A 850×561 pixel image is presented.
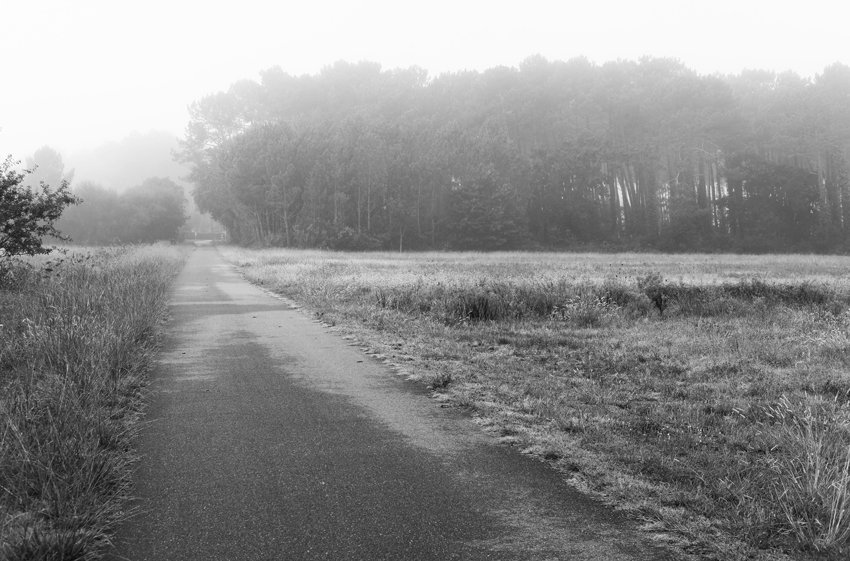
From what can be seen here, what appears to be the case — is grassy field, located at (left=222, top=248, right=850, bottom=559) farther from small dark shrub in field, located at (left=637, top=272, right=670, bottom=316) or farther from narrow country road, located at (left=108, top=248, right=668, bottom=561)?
narrow country road, located at (left=108, top=248, right=668, bottom=561)

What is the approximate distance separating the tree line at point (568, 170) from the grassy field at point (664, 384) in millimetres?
42599

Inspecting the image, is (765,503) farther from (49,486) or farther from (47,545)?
(49,486)

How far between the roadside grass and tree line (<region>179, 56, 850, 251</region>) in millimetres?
48563

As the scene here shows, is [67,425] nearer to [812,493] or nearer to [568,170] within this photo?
[812,493]

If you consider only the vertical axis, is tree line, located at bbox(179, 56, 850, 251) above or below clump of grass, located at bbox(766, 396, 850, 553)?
above

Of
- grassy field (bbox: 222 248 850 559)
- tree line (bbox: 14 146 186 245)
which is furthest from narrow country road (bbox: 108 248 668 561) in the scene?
tree line (bbox: 14 146 186 245)

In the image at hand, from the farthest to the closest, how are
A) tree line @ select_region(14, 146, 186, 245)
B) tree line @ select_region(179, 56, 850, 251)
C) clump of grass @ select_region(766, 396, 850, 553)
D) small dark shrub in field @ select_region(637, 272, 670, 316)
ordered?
tree line @ select_region(14, 146, 186, 245), tree line @ select_region(179, 56, 850, 251), small dark shrub in field @ select_region(637, 272, 670, 316), clump of grass @ select_region(766, 396, 850, 553)

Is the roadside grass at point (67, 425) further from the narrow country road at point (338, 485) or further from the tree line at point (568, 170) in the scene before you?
the tree line at point (568, 170)

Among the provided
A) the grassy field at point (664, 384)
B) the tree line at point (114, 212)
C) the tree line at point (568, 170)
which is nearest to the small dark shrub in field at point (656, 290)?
the grassy field at point (664, 384)

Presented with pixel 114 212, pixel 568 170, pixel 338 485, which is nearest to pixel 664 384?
pixel 338 485

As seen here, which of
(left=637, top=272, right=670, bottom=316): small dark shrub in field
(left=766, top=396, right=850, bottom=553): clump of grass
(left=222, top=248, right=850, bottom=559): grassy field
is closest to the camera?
(left=766, top=396, right=850, bottom=553): clump of grass

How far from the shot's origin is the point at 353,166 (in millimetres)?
58062

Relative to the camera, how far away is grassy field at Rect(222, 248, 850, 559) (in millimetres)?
3875

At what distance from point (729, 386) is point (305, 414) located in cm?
586
